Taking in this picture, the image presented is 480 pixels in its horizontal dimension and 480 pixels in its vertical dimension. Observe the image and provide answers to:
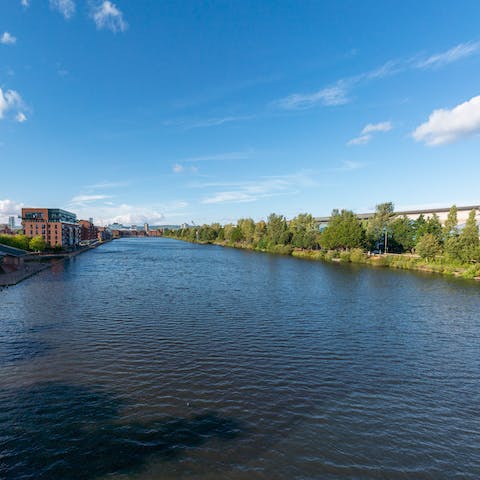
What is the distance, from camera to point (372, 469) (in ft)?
38.4

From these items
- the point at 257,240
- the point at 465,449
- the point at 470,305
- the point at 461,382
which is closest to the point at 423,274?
the point at 470,305

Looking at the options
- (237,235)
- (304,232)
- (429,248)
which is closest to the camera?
(429,248)

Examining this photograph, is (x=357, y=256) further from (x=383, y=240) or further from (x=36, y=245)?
(x=36, y=245)

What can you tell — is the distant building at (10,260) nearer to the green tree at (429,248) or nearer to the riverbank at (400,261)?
the riverbank at (400,261)

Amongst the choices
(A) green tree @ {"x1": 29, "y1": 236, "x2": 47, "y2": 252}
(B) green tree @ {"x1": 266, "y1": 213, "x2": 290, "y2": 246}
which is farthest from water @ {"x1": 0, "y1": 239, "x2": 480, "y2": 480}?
(B) green tree @ {"x1": 266, "y1": 213, "x2": 290, "y2": 246}

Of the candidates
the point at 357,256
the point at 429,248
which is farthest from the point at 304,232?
the point at 429,248

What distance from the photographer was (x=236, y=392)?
16.9 meters

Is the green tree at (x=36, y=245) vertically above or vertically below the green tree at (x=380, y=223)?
below

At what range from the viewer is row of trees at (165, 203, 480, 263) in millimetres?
71188

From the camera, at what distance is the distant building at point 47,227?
13562cm

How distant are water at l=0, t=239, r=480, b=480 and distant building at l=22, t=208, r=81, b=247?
11690 cm

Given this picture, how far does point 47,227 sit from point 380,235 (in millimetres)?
139581

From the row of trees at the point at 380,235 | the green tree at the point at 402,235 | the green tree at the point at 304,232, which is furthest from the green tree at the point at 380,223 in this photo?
the green tree at the point at 304,232

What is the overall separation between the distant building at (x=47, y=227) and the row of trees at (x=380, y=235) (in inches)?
3528
